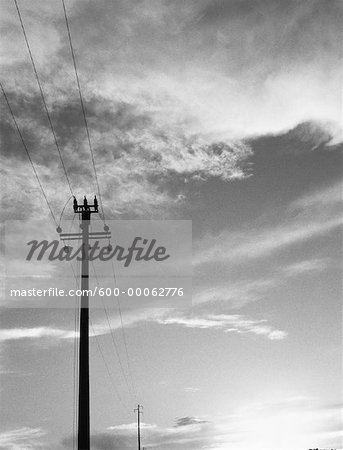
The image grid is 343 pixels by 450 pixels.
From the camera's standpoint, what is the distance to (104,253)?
2380 centimetres

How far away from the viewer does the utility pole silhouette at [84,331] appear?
19188 millimetres

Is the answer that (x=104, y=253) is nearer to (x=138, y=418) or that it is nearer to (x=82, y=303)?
(x=82, y=303)

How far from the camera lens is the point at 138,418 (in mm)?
76250

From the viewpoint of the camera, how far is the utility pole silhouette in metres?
19.2

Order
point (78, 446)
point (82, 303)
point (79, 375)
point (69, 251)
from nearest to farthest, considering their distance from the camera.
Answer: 1. point (78, 446)
2. point (79, 375)
3. point (82, 303)
4. point (69, 251)

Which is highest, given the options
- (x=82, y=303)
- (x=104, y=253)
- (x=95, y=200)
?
(x=95, y=200)

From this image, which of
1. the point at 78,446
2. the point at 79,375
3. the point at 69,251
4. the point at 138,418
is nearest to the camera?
the point at 78,446

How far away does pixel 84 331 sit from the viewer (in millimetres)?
20781

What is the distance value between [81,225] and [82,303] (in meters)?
3.80

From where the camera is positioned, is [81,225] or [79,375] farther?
[81,225]

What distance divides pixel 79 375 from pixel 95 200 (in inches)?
307

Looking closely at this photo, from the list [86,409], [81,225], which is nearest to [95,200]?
[81,225]

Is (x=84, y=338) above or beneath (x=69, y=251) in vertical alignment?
beneath

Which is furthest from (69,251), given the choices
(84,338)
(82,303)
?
(84,338)
